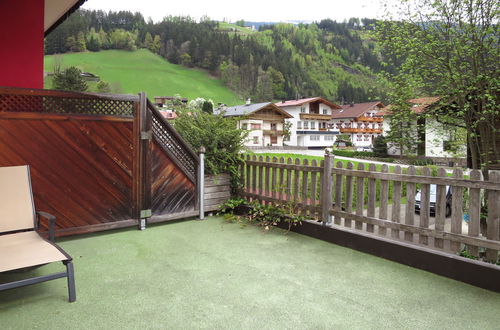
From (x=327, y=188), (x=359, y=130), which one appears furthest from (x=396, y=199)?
(x=359, y=130)

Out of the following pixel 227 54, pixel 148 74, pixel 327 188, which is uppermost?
pixel 227 54

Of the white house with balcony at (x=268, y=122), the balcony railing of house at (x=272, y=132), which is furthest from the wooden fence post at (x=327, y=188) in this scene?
the balcony railing of house at (x=272, y=132)

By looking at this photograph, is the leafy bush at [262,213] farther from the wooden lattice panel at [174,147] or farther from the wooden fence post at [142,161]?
the wooden fence post at [142,161]

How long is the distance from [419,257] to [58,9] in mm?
7887

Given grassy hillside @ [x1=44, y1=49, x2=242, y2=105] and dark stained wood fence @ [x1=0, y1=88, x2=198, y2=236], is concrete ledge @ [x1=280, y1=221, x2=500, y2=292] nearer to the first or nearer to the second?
dark stained wood fence @ [x1=0, y1=88, x2=198, y2=236]

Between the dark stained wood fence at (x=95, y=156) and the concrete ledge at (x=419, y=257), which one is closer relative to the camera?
the concrete ledge at (x=419, y=257)

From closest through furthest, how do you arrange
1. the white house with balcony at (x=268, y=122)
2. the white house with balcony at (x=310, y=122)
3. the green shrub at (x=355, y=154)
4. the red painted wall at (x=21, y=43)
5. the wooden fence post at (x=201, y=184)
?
the red painted wall at (x=21, y=43)
the wooden fence post at (x=201, y=184)
the green shrub at (x=355, y=154)
the white house with balcony at (x=268, y=122)
the white house with balcony at (x=310, y=122)

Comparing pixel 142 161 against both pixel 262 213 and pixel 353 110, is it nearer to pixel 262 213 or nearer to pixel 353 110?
pixel 262 213

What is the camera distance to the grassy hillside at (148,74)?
240ft

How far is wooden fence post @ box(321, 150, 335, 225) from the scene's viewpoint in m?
4.80

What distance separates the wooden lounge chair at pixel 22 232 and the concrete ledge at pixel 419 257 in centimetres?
320

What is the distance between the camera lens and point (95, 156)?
16.0ft

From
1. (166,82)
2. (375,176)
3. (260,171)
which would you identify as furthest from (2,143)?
(166,82)

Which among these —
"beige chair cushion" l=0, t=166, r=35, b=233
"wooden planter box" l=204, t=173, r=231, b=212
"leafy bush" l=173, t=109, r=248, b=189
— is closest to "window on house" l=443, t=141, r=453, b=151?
"leafy bush" l=173, t=109, r=248, b=189
